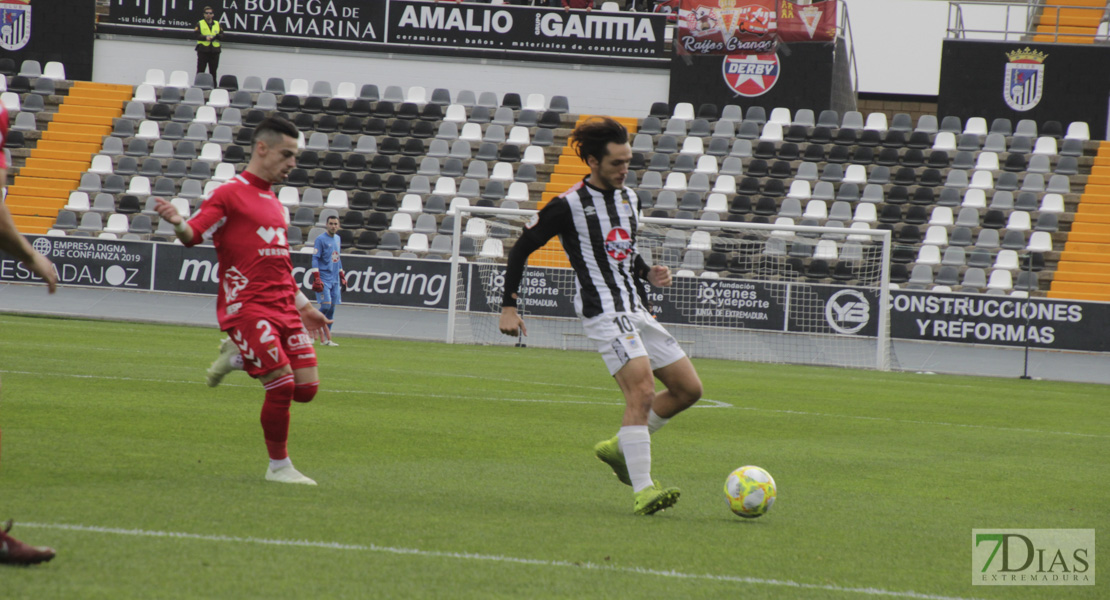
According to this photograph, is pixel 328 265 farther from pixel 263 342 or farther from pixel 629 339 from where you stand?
pixel 629 339

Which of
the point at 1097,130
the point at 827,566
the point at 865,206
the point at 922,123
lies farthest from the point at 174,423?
the point at 1097,130

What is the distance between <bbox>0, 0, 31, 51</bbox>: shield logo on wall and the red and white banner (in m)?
17.6

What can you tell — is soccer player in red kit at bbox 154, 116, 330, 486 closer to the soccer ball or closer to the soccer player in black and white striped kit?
the soccer player in black and white striped kit

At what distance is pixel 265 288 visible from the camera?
618 centimetres

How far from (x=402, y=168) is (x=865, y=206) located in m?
10.7

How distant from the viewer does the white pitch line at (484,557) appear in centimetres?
434

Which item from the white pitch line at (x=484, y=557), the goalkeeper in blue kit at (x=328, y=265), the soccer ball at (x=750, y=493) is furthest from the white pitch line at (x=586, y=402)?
the goalkeeper in blue kit at (x=328, y=265)

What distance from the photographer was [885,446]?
951 centimetres

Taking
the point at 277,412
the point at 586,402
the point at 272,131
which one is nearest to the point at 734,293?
the point at 586,402

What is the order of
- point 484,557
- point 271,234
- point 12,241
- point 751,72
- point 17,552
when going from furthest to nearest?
point 751,72 → point 271,234 → point 484,557 → point 12,241 → point 17,552

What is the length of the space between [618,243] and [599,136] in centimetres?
56

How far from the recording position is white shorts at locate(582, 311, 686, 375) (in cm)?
598

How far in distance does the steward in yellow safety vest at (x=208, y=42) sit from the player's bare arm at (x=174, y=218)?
26271 millimetres

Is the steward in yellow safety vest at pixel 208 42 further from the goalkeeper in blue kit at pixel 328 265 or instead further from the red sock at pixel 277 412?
the red sock at pixel 277 412
